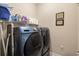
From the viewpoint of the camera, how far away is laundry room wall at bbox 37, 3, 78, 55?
1.63 metres

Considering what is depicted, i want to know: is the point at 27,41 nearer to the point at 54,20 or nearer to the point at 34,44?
the point at 34,44

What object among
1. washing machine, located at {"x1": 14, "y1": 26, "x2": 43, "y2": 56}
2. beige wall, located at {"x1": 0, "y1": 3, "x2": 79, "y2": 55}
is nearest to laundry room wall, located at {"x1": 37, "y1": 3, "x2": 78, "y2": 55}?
beige wall, located at {"x1": 0, "y1": 3, "x2": 79, "y2": 55}

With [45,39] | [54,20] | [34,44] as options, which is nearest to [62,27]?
[54,20]

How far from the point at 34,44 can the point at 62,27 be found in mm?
419

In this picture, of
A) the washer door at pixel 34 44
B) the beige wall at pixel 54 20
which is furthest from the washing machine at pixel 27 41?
the beige wall at pixel 54 20

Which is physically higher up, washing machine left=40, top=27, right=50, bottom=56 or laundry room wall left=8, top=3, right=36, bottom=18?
laundry room wall left=8, top=3, right=36, bottom=18

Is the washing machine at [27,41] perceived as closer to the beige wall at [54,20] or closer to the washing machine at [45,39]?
the washing machine at [45,39]

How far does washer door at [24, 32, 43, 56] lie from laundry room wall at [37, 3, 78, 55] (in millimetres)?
157

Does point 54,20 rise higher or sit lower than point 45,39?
higher

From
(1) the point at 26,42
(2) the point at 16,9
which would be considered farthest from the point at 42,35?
(2) the point at 16,9

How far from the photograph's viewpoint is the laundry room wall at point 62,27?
5.36 feet

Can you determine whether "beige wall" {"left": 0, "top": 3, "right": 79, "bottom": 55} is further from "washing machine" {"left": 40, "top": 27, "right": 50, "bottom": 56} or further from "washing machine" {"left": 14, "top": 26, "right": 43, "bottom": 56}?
"washing machine" {"left": 14, "top": 26, "right": 43, "bottom": 56}

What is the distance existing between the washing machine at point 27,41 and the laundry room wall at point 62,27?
0.51 feet

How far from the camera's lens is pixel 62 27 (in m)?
1.65
